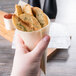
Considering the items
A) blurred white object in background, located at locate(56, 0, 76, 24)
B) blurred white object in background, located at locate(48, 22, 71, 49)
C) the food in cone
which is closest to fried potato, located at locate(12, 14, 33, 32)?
the food in cone

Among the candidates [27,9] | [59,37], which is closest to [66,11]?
[59,37]

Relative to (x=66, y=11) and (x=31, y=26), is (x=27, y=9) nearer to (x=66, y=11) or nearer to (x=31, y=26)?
(x=31, y=26)

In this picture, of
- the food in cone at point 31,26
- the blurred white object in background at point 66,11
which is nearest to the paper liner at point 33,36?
the food in cone at point 31,26

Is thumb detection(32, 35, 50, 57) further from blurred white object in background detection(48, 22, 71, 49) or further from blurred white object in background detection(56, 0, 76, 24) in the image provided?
blurred white object in background detection(56, 0, 76, 24)

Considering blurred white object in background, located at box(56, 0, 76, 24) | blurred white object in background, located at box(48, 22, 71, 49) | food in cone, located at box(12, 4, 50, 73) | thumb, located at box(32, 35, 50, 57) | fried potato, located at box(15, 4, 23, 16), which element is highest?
fried potato, located at box(15, 4, 23, 16)

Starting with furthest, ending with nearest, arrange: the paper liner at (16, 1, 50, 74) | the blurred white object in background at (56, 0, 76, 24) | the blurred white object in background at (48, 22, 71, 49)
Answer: the blurred white object in background at (56, 0, 76, 24)
the blurred white object in background at (48, 22, 71, 49)
the paper liner at (16, 1, 50, 74)

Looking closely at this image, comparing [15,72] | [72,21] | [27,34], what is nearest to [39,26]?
[27,34]

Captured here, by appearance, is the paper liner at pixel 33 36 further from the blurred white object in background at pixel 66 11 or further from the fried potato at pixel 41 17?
the blurred white object in background at pixel 66 11

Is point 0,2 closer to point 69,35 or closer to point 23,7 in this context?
point 69,35
